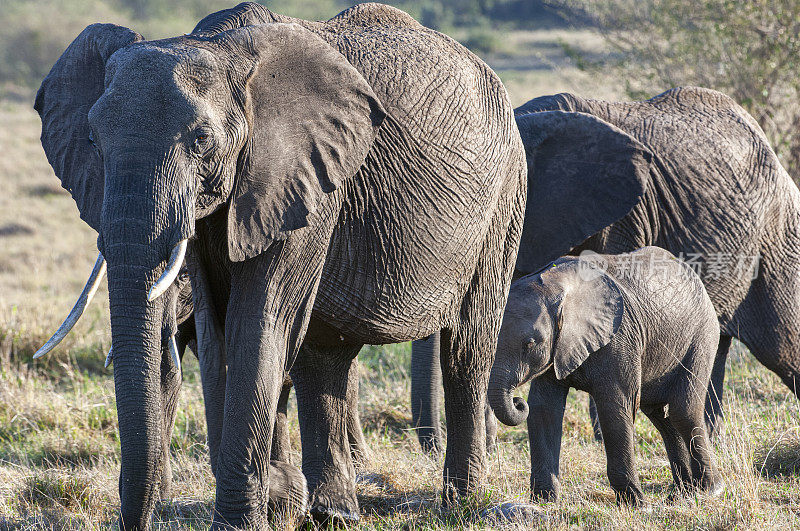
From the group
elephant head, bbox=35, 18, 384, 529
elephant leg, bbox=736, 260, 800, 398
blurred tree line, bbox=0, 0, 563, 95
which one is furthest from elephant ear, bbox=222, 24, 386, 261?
blurred tree line, bbox=0, 0, 563, 95

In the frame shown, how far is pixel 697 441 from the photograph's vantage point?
4656 millimetres

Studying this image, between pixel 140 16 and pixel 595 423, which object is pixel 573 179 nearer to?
pixel 595 423

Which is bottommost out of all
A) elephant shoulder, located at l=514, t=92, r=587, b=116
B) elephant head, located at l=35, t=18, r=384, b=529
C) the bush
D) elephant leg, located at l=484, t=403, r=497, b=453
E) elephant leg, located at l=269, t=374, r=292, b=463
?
elephant leg, located at l=484, t=403, r=497, b=453

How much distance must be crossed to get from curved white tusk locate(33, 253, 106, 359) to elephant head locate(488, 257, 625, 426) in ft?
5.66

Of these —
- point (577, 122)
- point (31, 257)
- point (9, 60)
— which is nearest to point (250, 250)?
point (577, 122)

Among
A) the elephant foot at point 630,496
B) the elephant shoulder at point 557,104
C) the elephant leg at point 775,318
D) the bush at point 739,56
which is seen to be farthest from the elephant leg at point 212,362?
the bush at point 739,56

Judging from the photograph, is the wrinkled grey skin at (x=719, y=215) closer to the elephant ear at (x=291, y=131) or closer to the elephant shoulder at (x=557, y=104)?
the elephant shoulder at (x=557, y=104)

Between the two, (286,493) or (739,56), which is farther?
(739,56)

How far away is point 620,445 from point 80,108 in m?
2.61

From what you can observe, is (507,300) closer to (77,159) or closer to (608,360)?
(608,360)

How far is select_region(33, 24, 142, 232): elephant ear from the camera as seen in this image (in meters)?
3.48

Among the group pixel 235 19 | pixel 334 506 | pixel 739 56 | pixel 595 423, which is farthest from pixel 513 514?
pixel 739 56

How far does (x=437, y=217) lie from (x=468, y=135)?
380mm

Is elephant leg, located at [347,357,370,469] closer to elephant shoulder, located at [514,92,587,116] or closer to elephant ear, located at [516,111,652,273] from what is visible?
elephant ear, located at [516,111,652,273]
